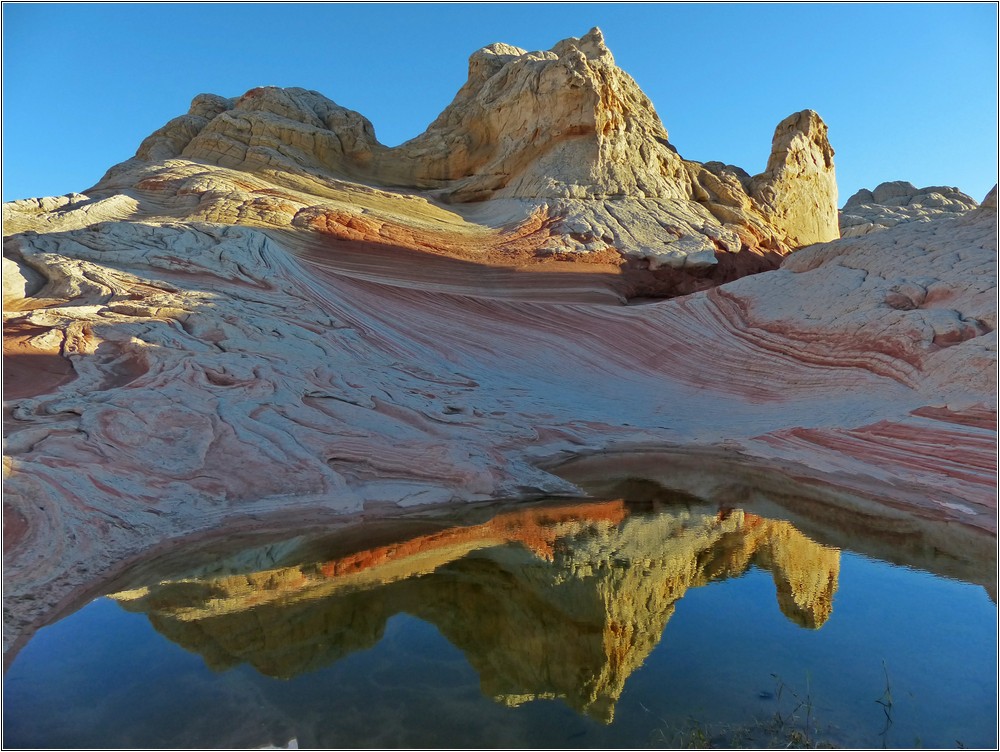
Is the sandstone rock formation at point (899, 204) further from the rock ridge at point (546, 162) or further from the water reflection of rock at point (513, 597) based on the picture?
the water reflection of rock at point (513, 597)

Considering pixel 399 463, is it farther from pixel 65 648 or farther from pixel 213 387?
pixel 65 648

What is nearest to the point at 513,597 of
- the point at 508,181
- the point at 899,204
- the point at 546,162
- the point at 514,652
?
the point at 514,652

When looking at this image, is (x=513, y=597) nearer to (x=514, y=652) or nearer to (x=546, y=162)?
(x=514, y=652)

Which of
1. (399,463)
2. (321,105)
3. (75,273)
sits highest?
(321,105)

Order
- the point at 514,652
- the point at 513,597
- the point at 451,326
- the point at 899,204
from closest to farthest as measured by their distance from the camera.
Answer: the point at 514,652
the point at 513,597
the point at 451,326
the point at 899,204

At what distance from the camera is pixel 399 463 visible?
7738 millimetres

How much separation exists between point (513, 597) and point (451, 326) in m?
8.07

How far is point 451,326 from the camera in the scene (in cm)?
1283

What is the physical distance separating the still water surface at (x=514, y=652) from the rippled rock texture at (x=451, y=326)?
2.94 ft

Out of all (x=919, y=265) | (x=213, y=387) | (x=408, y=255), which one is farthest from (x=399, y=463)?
(x=919, y=265)

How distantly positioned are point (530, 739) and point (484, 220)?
14537 mm

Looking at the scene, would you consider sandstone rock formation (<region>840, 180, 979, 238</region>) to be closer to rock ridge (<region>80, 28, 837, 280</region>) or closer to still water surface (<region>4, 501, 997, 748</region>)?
rock ridge (<region>80, 28, 837, 280</region>)

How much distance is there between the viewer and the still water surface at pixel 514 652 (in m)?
3.61

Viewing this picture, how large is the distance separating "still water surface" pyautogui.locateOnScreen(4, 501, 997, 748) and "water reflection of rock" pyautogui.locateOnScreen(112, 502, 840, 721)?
18 mm
